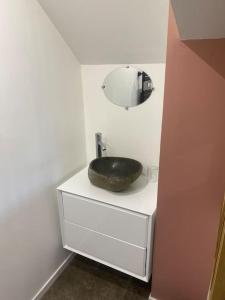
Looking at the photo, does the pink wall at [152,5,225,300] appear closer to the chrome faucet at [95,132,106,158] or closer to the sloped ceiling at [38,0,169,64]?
the sloped ceiling at [38,0,169,64]

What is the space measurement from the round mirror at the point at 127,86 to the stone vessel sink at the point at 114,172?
409 millimetres

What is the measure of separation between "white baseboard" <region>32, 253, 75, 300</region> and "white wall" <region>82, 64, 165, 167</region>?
0.93 metres

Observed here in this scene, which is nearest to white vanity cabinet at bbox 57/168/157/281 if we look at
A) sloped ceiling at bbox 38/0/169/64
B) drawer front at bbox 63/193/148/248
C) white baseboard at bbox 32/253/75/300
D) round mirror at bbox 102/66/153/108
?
drawer front at bbox 63/193/148/248

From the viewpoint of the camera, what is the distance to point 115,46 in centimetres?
138

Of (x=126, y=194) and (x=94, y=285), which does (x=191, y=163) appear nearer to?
(x=126, y=194)

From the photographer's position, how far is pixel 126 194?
4.60ft

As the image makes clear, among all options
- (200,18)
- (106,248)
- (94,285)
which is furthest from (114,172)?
(200,18)

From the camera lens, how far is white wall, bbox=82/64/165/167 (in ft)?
4.96

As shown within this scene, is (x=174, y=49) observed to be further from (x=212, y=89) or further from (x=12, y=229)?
(x=12, y=229)

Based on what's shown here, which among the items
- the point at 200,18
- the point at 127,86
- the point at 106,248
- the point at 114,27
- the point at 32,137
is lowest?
the point at 106,248

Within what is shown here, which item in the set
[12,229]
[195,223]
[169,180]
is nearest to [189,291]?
[195,223]

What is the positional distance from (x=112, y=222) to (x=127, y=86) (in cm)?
89

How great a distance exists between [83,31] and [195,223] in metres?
1.25

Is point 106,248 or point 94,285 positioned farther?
point 94,285
